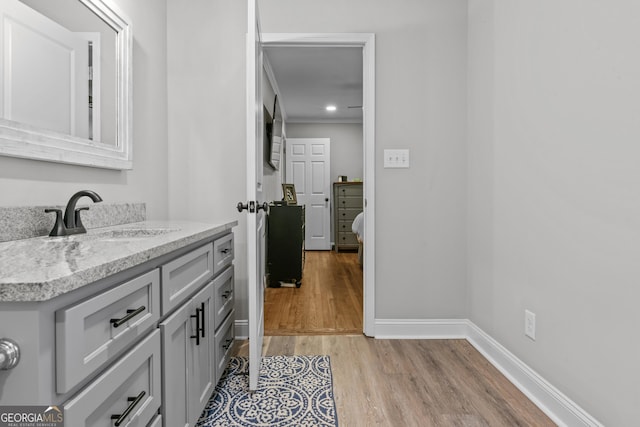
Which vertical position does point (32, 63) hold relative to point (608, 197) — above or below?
above

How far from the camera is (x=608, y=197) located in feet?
4.26

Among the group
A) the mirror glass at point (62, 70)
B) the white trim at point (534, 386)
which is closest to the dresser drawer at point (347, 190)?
the white trim at point (534, 386)

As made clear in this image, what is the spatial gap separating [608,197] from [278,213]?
9.82 ft

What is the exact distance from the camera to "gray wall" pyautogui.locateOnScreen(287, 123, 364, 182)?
7.02 metres

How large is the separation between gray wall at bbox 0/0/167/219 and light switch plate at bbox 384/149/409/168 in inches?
58.5

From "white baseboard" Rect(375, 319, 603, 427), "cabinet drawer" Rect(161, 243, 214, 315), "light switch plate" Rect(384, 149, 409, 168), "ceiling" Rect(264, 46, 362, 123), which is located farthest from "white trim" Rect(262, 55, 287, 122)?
"white baseboard" Rect(375, 319, 603, 427)

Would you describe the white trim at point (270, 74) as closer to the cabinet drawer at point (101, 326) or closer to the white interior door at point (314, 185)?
the white interior door at point (314, 185)

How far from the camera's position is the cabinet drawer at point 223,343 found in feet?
5.55

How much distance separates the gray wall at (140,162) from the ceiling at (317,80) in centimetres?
124

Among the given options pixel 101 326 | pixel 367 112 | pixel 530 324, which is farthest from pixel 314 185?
pixel 101 326

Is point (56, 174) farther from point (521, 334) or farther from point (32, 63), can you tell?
point (521, 334)

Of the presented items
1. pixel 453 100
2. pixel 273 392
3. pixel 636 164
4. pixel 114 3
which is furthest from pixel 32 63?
pixel 453 100

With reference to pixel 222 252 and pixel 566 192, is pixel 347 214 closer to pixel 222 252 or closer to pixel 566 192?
pixel 222 252

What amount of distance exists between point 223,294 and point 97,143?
92cm
